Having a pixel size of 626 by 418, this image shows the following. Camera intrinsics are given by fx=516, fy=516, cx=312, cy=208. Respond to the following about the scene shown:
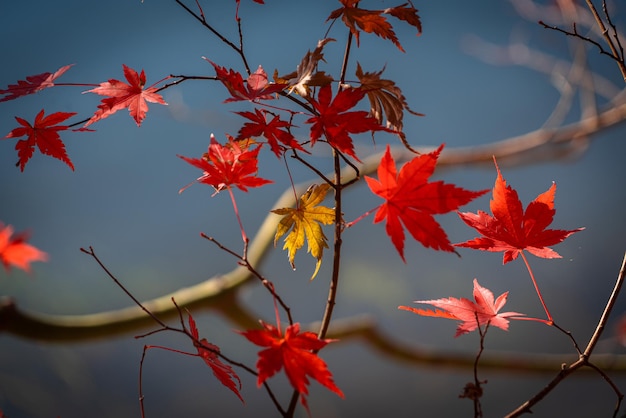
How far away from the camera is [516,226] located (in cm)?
55

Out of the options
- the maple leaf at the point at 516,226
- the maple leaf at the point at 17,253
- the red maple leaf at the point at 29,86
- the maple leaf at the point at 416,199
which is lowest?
the maple leaf at the point at 516,226

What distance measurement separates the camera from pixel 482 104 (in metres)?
2.24

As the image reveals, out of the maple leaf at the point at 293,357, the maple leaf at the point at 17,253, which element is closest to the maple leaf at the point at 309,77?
the maple leaf at the point at 293,357

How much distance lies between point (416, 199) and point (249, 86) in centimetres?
19

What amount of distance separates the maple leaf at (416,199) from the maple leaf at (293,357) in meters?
0.11

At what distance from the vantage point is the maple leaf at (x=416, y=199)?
0.43m

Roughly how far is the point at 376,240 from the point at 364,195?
21cm

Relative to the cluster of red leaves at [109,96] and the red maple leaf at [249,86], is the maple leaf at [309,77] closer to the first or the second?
the red maple leaf at [249,86]

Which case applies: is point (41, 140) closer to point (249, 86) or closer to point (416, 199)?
point (249, 86)

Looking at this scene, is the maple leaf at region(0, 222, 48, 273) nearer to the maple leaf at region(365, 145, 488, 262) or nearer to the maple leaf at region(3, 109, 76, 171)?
the maple leaf at region(3, 109, 76, 171)

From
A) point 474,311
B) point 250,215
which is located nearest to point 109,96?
point 474,311

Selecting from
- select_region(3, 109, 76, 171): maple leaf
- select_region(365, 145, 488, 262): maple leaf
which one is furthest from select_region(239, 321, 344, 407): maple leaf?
select_region(3, 109, 76, 171): maple leaf

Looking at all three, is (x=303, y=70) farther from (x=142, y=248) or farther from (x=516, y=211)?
(x=142, y=248)

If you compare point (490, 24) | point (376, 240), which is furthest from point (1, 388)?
point (490, 24)
